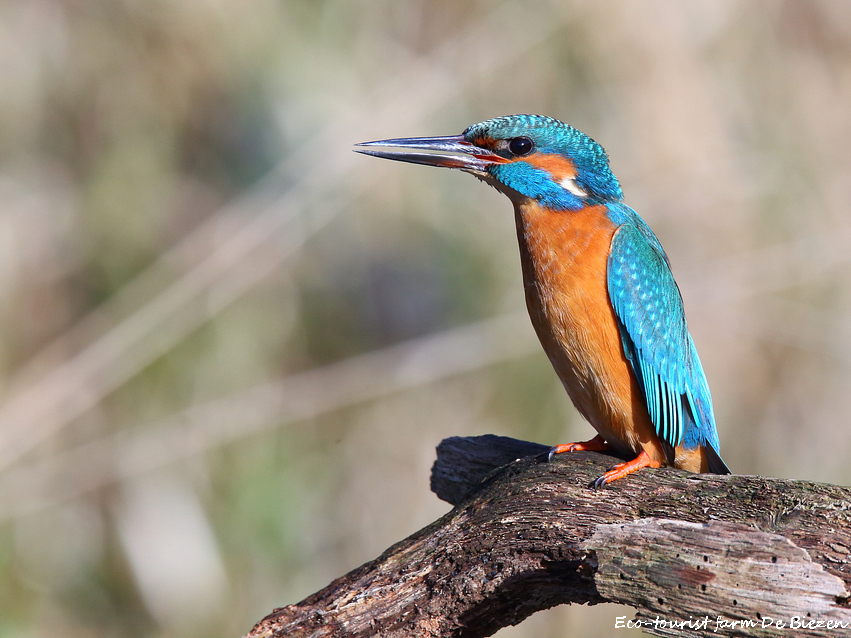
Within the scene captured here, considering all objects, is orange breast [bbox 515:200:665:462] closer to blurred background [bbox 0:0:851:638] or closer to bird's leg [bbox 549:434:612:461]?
bird's leg [bbox 549:434:612:461]

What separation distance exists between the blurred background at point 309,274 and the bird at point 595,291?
164cm

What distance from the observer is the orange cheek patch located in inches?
109

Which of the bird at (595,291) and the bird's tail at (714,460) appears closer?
the bird at (595,291)

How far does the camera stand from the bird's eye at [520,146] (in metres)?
2.76

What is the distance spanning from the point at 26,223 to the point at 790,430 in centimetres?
442

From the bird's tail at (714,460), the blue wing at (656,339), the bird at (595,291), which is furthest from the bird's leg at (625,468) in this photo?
the bird's tail at (714,460)

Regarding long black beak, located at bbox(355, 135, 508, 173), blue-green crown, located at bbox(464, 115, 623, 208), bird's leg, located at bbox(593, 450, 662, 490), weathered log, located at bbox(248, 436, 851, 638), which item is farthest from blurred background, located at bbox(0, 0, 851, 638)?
weathered log, located at bbox(248, 436, 851, 638)

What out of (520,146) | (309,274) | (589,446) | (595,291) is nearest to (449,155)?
(520,146)

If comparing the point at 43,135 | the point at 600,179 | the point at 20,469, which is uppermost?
the point at 43,135

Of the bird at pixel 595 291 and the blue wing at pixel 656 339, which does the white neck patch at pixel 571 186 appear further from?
the blue wing at pixel 656 339

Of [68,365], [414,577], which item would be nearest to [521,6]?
[68,365]

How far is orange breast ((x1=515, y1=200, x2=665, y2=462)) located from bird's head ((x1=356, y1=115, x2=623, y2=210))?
0.10 meters

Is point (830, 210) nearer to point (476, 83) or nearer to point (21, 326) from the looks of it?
point (476, 83)

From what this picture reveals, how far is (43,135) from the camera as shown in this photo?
4660 mm
